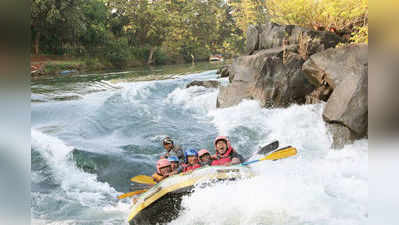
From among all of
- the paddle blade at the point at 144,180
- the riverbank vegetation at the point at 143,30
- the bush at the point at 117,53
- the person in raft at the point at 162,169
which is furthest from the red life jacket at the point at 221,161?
the bush at the point at 117,53

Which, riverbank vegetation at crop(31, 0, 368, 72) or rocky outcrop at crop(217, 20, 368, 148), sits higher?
riverbank vegetation at crop(31, 0, 368, 72)

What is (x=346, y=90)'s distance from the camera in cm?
437

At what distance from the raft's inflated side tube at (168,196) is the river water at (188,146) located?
0.09 metres

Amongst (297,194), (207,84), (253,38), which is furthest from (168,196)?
(207,84)

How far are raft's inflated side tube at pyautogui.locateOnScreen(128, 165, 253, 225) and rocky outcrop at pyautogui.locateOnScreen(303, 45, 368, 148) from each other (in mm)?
1881

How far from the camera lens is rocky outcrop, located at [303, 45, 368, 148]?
4229 millimetres

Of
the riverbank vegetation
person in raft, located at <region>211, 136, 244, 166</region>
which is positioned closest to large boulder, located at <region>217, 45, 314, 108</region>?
person in raft, located at <region>211, 136, 244, 166</region>

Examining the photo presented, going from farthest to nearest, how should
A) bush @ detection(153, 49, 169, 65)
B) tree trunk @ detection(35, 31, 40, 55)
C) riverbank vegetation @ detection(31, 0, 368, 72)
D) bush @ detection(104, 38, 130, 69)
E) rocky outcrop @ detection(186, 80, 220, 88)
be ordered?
bush @ detection(153, 49, 169, 65), bush @ detection(104, 38, 130, 69), riverbank vegetation @ detection(31, 0, 368, 72), tree trunk @ detection(35, 31, 40, 55), rocky outcrop @ detection(186, 80, 220, 88)

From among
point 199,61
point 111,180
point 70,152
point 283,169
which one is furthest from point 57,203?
point 199,61

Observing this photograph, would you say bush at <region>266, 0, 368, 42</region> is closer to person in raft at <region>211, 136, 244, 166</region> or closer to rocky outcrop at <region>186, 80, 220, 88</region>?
rocky outcrop at <region>186, 80, 220, 88</region>

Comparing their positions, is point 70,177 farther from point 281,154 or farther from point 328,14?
point 328,14

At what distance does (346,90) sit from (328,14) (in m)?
2.63

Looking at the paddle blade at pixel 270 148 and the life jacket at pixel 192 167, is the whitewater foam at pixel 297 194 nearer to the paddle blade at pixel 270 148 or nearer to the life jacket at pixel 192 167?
the paddle blade at pixel 270 148

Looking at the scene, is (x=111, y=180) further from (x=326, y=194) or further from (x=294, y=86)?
(x=294, y=86)
